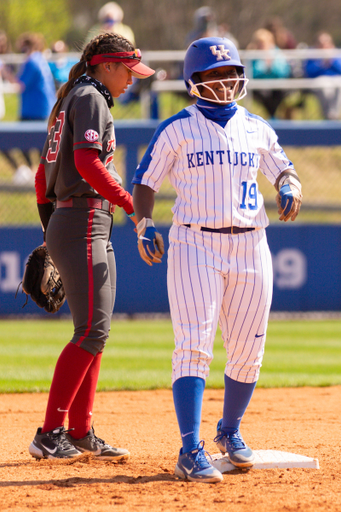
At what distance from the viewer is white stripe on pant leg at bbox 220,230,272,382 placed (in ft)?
11.0

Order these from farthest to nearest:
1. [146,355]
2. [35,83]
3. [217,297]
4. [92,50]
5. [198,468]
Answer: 1. [35,83]
2. [146,355]
3. [92,50]
4. [217,297]
5. [198,468]

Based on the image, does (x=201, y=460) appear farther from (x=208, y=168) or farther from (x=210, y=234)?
(x=208, y=168)

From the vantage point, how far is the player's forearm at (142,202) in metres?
3.40

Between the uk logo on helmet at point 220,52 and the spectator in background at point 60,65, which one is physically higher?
the spectator in background at point 60,65

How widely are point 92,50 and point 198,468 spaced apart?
2.06 meters

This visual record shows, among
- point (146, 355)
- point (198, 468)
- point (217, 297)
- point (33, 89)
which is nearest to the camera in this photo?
point (198, 468)

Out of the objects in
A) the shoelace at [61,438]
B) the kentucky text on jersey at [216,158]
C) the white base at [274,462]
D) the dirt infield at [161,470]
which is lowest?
the dirt infield at [161,470]

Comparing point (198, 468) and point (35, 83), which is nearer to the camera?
point (198, 468)

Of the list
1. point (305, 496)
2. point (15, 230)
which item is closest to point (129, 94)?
point (15, 230)

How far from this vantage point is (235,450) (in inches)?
136

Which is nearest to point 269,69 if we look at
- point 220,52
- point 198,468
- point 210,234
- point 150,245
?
point 220,52

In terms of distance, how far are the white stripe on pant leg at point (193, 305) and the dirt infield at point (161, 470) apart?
524mm

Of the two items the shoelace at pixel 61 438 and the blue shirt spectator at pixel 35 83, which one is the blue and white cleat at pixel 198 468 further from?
the blue shirt spectator at pixel 35 83

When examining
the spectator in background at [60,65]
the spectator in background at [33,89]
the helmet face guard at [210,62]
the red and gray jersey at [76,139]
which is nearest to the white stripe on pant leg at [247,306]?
the helmet face guard at [210,62]
